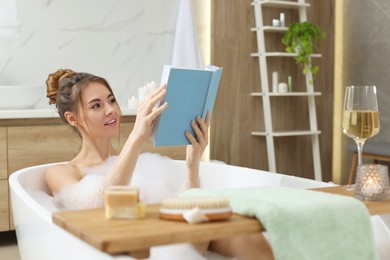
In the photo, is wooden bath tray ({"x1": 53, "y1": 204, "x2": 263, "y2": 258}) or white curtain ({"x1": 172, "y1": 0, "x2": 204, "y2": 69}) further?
white curtain ({"x1": 172, "y1": 0, "x2": 204, "y2": 69})

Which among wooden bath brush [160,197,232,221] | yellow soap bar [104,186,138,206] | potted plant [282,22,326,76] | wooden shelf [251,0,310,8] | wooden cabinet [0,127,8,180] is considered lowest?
wooden cabinet [0,127,8,180]

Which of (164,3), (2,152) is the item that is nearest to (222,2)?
(164,3)

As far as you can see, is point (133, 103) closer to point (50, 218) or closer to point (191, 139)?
point (191, 139)

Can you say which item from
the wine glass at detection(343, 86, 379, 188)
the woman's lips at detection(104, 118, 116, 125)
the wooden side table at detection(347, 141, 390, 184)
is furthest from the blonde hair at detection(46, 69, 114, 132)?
the wooden side table at detection(347, 141, 390, 184)

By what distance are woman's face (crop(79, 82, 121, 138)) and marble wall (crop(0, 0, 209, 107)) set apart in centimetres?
179

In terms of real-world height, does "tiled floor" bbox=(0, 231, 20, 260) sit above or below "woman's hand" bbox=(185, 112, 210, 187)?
below

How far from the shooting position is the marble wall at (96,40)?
410 centimetres

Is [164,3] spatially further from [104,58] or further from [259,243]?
[259,243]

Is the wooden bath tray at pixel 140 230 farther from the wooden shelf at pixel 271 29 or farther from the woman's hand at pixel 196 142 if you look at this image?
the wooden shelf at pixel 271 29

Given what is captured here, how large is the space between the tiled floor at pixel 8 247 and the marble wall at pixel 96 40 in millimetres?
848

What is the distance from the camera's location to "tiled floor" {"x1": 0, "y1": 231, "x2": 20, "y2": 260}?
11.1 feet

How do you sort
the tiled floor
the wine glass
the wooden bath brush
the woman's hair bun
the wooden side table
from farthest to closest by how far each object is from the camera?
the wooden side table, the tiled floor, the woman's hair bun, the wine glass, the wooden bath brush

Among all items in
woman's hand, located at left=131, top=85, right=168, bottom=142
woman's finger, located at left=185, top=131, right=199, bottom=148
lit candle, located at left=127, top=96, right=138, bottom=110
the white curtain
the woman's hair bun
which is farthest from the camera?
the white curtain

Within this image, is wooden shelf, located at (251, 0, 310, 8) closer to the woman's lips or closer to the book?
the woman's lips
